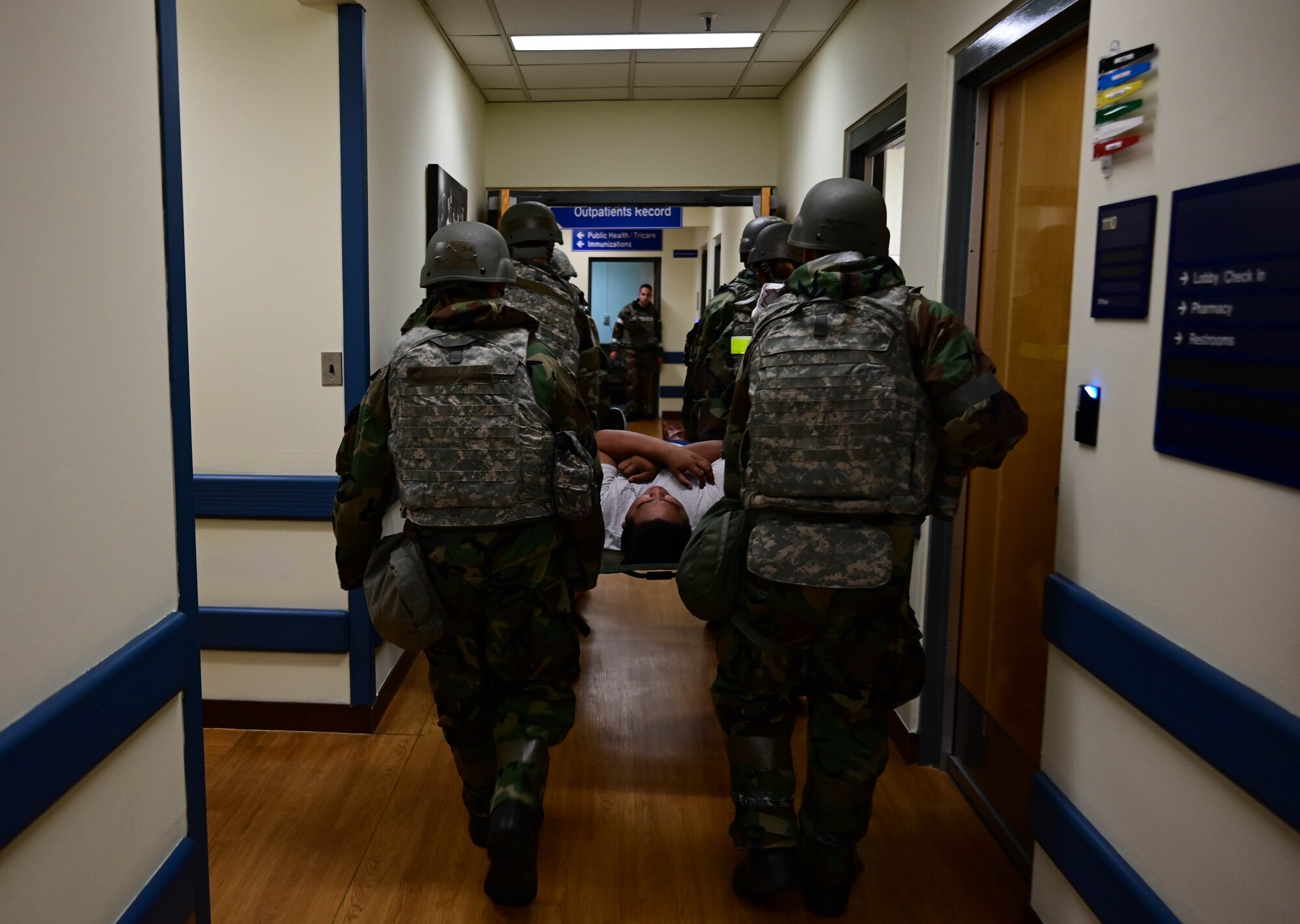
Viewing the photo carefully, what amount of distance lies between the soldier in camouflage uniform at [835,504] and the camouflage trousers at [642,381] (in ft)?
26.9

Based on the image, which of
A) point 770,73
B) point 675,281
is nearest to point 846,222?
point 770,73

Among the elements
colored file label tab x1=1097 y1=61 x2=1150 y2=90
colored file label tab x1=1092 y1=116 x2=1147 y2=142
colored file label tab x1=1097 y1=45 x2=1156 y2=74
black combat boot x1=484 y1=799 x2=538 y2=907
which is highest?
colored file label tab x1=1097 y1=45 x2=1156 y2=74

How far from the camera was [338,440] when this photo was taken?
9.87 ft

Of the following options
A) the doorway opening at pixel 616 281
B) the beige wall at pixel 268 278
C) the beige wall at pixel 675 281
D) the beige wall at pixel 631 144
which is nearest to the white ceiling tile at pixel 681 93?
the beige wall at pixel 631 144

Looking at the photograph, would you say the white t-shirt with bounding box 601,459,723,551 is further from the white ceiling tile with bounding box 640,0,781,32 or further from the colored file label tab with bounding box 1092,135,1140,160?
the white ceiling tile with bounding box 640,0,781,32

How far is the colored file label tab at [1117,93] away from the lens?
1.58 m

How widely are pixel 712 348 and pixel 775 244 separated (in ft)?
1.93

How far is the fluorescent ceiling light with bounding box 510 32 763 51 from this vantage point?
182 inches

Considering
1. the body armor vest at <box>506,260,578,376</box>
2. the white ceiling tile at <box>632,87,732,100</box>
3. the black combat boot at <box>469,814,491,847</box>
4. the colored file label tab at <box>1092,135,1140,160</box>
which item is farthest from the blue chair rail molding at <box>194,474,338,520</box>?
the white ceiling tile at <box>632,87,732,100</box>

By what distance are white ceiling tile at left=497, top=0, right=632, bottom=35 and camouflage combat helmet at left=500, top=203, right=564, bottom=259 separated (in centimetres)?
113

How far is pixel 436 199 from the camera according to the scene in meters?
4.11

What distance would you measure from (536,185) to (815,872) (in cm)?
489

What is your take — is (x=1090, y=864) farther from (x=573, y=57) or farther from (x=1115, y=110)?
(x=573, y=57)

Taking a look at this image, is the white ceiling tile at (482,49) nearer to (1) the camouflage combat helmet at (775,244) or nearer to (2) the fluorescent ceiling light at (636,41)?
(2) the fluorescent ceiling light at (636,41)
